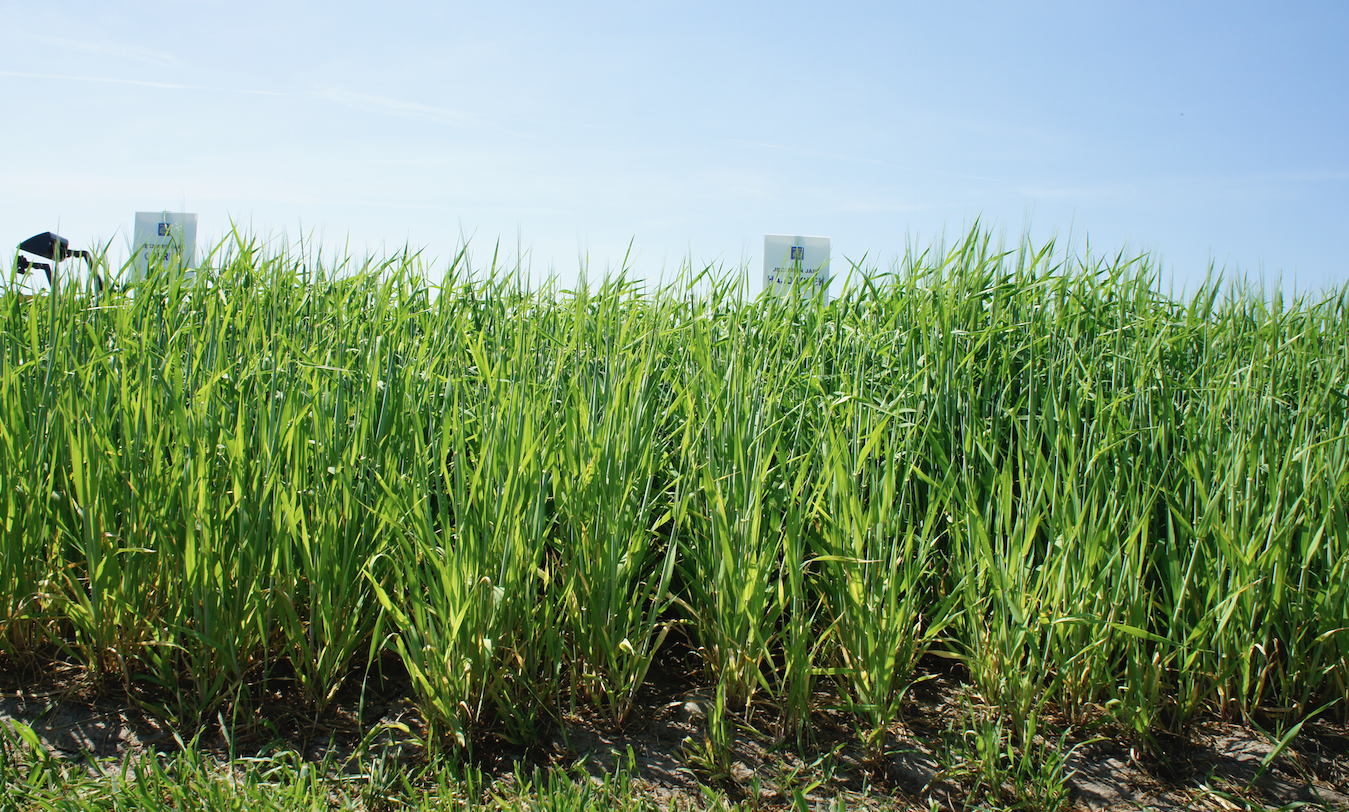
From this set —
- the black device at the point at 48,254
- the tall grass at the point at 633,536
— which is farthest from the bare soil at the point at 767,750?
the black device at the point at 48,254

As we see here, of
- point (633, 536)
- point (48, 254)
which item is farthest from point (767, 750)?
point (48, 254)

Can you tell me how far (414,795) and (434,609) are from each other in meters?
0.31

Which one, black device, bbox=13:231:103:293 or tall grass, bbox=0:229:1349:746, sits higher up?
black device, bbox=13:231:103:293

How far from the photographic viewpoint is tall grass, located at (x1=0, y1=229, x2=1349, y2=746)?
1.47 metres

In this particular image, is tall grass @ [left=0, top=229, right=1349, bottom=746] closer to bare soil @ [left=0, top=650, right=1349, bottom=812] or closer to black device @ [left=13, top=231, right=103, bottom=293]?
bare soil @ [left=0, top=650, right=1349, bottom=812]

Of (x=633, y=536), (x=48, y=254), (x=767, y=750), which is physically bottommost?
(x=767, y=750)

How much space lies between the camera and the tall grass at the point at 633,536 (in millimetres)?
1470

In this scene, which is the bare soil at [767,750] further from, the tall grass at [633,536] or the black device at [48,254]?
the black device at [48,254]

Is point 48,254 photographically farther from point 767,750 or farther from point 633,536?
point 767,750

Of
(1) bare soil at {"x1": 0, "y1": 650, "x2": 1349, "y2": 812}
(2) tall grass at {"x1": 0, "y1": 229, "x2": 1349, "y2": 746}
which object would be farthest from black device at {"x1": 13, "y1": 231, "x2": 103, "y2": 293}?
(1) bare soil at {"x1": 0, "y1": 650, "x2": 1349, "y2": 812}

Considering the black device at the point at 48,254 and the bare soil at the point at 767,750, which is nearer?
the bare soil at the point at 767,750

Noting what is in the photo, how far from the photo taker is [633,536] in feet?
5.03

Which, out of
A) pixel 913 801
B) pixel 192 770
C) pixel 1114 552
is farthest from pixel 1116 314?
pixel 192 770

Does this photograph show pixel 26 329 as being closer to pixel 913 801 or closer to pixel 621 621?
pixel 621 621
